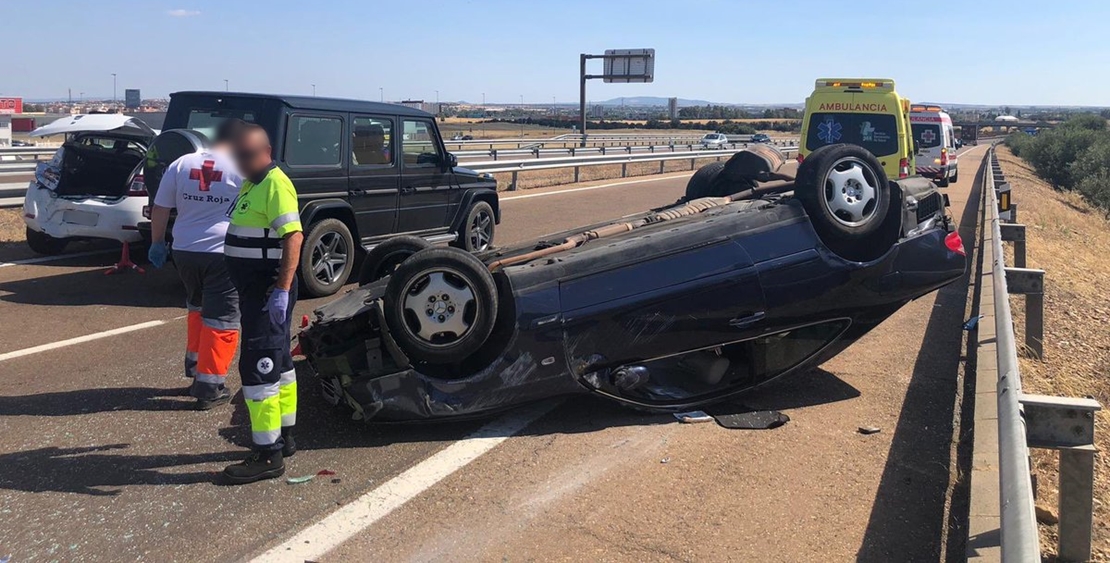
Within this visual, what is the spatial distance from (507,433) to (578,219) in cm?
1006

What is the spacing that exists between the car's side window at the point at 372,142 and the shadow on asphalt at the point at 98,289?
217cm

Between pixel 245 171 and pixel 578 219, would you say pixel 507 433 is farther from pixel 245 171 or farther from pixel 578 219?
pixel 578 219

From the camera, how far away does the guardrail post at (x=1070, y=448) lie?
3.51 m

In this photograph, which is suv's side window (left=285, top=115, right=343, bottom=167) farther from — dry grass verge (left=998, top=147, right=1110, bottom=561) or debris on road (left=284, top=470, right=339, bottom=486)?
dry grass verge (left=998, top=147, right=1110, bottom=561)

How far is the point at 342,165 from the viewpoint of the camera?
8562 millimetres

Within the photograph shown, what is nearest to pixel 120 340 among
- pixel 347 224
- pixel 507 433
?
pixel 347 224

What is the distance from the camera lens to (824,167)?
5.43 metres

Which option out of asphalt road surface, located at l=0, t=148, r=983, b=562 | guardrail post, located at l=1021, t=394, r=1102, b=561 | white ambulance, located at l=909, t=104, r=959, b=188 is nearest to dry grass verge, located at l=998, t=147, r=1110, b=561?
guardrail post, located at l=1021, t=394, r=1102, b=561

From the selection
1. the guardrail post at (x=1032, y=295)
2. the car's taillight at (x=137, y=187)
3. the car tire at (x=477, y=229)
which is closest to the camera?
the guardrail post at (x=1032, y=295)

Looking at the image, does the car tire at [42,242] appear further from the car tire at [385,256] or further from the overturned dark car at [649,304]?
the overturned dark car at [649,304]

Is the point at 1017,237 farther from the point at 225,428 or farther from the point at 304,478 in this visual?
the point at 225,428

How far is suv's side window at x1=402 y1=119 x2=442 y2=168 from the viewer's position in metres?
9.42

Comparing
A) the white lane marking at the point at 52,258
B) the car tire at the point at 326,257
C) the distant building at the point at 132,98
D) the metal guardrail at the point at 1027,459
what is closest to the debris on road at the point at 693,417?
the metal guardrail at the point at 1027,459

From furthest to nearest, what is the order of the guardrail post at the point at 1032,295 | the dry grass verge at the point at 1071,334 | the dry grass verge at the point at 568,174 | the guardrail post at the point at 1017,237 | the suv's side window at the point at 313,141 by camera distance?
the dry grass verge at the point at 568,174, the guardrail post at the point at 1017,237, the suv's side window at the point at 313,141, the guardrail post at the point at 1032,295, the dry grass verge at the point at 1071,334
